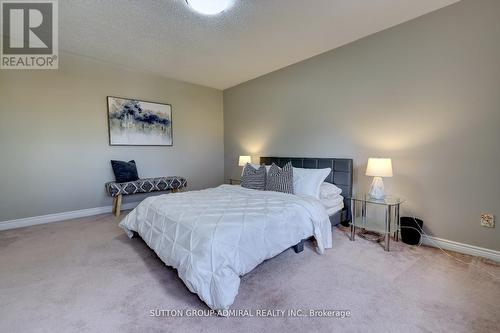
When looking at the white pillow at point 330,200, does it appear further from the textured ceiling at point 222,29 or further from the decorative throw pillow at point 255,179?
the textured ceiling at point 222,29

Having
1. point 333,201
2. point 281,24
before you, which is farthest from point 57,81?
point 333,201

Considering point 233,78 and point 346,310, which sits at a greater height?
point 233,78

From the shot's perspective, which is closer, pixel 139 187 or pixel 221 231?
pixel 221 231

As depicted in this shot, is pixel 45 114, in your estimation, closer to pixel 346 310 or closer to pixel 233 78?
pixel 233 78

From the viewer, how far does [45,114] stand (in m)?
3.55

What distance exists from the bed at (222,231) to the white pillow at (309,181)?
0.33 metres

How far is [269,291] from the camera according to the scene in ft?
Result: 6.07

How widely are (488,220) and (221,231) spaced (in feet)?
8.83

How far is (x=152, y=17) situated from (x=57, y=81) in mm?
2156

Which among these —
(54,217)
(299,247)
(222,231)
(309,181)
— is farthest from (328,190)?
(54,217)

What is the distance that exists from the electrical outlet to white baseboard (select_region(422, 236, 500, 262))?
249 mm

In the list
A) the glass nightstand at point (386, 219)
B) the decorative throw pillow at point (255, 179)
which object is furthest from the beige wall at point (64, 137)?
the glass nightstand at point (386, 219)

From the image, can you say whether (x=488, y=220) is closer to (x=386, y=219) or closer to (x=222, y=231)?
(x=386, y=219)

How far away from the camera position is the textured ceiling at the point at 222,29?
2.49m
